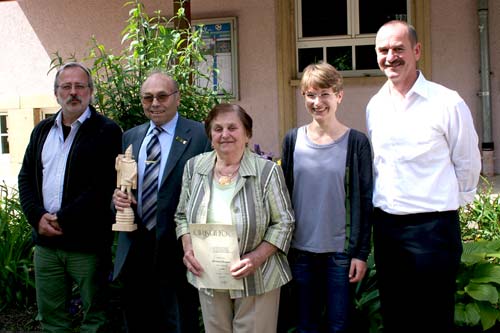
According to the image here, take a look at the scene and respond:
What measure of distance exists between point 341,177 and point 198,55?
7.62ft

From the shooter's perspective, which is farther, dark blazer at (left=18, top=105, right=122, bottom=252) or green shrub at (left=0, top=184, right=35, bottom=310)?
green shrub at (left=0, top=184, right=35, bottom=310)

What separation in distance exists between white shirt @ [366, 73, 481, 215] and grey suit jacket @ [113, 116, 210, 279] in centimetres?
114

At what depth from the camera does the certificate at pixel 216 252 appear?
324cm

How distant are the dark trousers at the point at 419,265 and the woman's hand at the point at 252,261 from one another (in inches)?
24.7

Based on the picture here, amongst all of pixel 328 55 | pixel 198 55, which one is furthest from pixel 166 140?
pixel 328 55

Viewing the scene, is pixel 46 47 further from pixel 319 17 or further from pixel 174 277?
pixel 174 277

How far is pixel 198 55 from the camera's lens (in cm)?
521

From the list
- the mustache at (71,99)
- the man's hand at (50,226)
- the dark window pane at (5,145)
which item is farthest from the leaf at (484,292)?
the dark window pane at (5,145)

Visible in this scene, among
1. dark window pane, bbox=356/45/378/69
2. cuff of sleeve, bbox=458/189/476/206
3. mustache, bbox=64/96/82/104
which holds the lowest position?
cuff of sleeve, bbox=458/189/476/206

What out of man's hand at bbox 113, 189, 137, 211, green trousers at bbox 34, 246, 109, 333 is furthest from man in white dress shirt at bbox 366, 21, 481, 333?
green trousers at bbox 34, 246, 109, 333

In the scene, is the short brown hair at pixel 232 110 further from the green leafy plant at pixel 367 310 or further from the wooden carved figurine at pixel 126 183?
the green leafy plant at pixel 367 310

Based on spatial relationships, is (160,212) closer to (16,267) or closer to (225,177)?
(225,177)

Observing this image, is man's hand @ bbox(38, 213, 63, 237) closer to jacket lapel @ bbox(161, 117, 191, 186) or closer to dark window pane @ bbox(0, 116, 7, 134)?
jacket lapel @ bbox(161, 117, 191, 186)

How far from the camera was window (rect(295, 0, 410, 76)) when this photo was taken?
889cm
